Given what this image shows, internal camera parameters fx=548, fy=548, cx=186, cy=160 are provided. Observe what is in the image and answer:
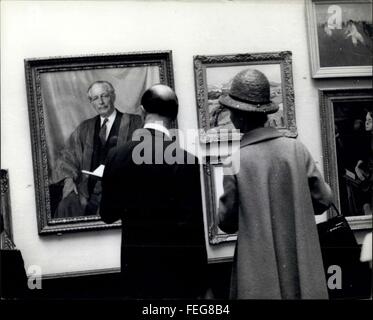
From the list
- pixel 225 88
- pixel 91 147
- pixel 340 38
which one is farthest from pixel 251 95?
pixel 91 147

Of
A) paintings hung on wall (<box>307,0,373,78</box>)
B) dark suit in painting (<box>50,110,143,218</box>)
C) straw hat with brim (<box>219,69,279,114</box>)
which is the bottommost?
dark suit in painting (<box>50,110,143,218</box>)

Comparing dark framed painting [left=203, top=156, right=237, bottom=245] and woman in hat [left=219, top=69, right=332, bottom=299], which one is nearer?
woman in hat [left=219, top=69, right=332, bottom=299]

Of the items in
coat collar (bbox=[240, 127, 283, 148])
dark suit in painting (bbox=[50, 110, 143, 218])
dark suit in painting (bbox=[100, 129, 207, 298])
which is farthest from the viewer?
dark suit in painting (bbox=[50, 110, 143, 218])

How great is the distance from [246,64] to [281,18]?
0.27 metres

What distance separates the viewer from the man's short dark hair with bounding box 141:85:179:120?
98.3 inches

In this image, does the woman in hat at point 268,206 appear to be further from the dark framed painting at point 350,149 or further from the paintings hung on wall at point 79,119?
the paintings hung on wall at point 79,119

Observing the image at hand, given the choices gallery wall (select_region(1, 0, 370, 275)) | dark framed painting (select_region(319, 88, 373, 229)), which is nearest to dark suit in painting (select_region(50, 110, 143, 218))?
gallery wall (select_region(1, 0, 370, 275))

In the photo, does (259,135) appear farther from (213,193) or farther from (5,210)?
(5,210)

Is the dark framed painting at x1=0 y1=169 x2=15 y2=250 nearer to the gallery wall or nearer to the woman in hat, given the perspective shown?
the gallery wall

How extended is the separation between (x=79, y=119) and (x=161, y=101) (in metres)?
0.40

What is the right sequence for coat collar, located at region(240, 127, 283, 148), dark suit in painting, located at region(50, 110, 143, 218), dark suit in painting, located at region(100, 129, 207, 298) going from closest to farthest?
coat collar, located at region(240, 127, 283, 148) < dark suit in painting, located at region(100, 129, 207, 298) < dark suit in painting, located at region(50, 110, 143, 218)

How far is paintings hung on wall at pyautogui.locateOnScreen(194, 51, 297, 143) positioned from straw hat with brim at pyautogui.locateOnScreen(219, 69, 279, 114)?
0.17m

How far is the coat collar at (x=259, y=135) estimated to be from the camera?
90.1 inches
